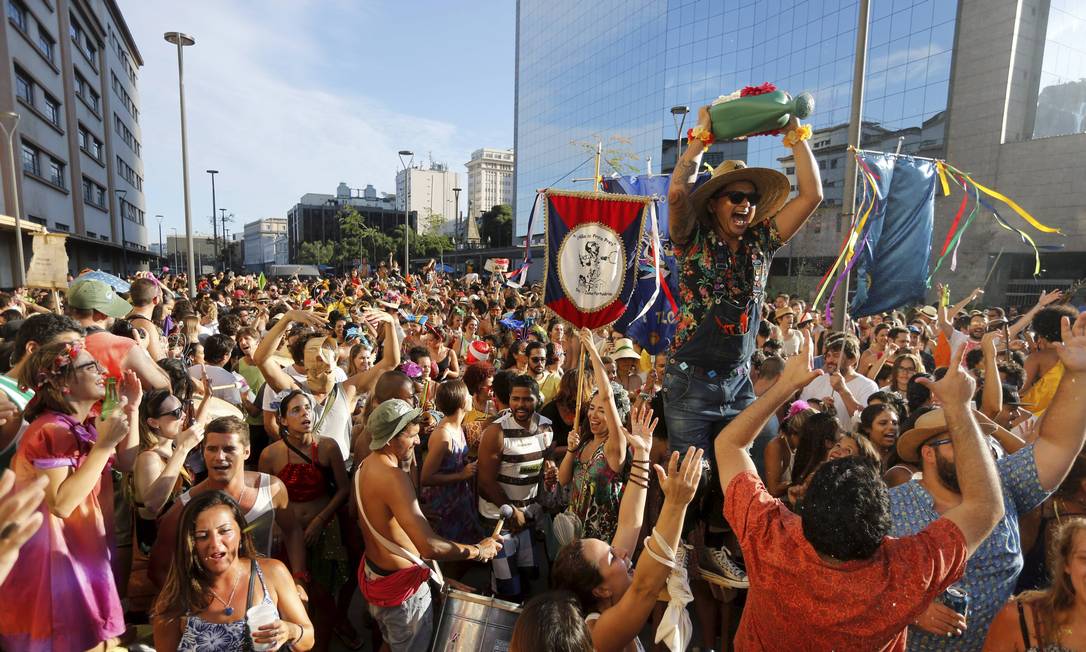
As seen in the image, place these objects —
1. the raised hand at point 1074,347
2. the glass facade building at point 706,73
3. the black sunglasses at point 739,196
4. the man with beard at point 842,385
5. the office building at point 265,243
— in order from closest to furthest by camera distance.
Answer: the raised hand at point 1074,347
the black sunglasses at point 739,196
the man with beard at point 842,385
the glass facade building at point 706,73
the office building at point 265,243

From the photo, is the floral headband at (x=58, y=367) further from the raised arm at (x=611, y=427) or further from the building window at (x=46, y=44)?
the building window at (x=46, y=44)

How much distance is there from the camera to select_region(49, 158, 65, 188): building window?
2691 centimetres

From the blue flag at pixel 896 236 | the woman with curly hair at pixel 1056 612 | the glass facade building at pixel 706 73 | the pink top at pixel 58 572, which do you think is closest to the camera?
the woman with curly hair at pixel 1056 612

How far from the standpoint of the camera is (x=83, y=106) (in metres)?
31.6

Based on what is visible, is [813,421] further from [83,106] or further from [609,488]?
[83,106]

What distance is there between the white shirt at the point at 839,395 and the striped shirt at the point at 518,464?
94.3 inches

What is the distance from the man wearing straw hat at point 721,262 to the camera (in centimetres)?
278

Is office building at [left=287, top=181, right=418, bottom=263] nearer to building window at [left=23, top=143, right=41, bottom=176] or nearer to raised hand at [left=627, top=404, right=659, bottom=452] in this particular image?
building window at [left=23, top=143, right=41, bottom=176]

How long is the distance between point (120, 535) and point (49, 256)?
8.88 m

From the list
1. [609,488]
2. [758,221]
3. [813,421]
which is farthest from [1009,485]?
[609,488]

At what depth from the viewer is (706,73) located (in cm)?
4197

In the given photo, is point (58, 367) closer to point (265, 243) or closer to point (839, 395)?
point (839, 395)

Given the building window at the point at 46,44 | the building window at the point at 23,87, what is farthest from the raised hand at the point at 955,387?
the building window at the point at 46,44

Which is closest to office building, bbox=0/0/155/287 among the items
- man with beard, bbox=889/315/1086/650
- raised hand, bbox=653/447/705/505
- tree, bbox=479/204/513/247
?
raised hand, bbox=653/447/705/505
